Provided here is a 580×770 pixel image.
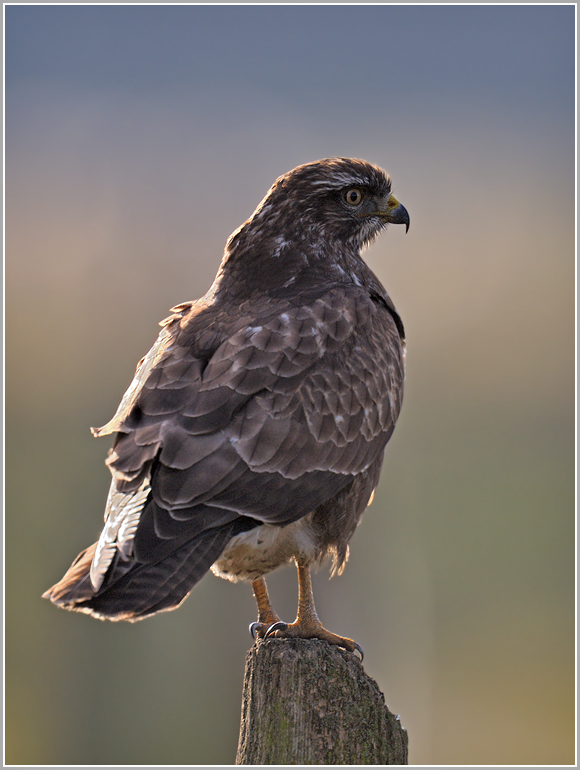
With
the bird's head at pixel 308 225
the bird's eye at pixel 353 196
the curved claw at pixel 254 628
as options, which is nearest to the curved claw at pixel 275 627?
the curved claw at pixel 254 628

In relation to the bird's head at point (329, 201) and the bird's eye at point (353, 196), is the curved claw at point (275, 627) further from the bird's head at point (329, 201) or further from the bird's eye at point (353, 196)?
the bird's eye at point (353, 196)

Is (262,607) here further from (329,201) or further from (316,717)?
(329,201)

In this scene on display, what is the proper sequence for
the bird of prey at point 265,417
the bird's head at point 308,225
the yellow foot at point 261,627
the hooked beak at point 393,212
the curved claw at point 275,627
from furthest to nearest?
1. the hooked beak at point 393,212
2. the bird's head at point 308,225
3. the yellow foot at point 261,627
4. the curved claw at point 275,627
5. the bird of prey at point 265,417

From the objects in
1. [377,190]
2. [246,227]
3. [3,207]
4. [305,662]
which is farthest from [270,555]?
[3,207]

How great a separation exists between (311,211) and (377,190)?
507 millimetres

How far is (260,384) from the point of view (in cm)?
374

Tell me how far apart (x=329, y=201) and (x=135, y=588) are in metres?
2.78

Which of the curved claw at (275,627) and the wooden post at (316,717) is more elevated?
the curved claw at (275,627)

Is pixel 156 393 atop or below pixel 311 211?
below

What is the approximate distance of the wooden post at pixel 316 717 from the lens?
139 inches

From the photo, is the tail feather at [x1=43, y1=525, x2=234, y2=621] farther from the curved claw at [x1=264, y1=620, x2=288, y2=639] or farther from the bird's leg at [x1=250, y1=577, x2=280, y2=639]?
the bird's leg at [x1=250, y1=577, x2=280, y2=639]

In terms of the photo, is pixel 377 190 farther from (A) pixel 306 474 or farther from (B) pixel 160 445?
(B) pixel 160 445

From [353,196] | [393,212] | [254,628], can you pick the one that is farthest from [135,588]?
[393,212]

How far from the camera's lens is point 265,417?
366cm
